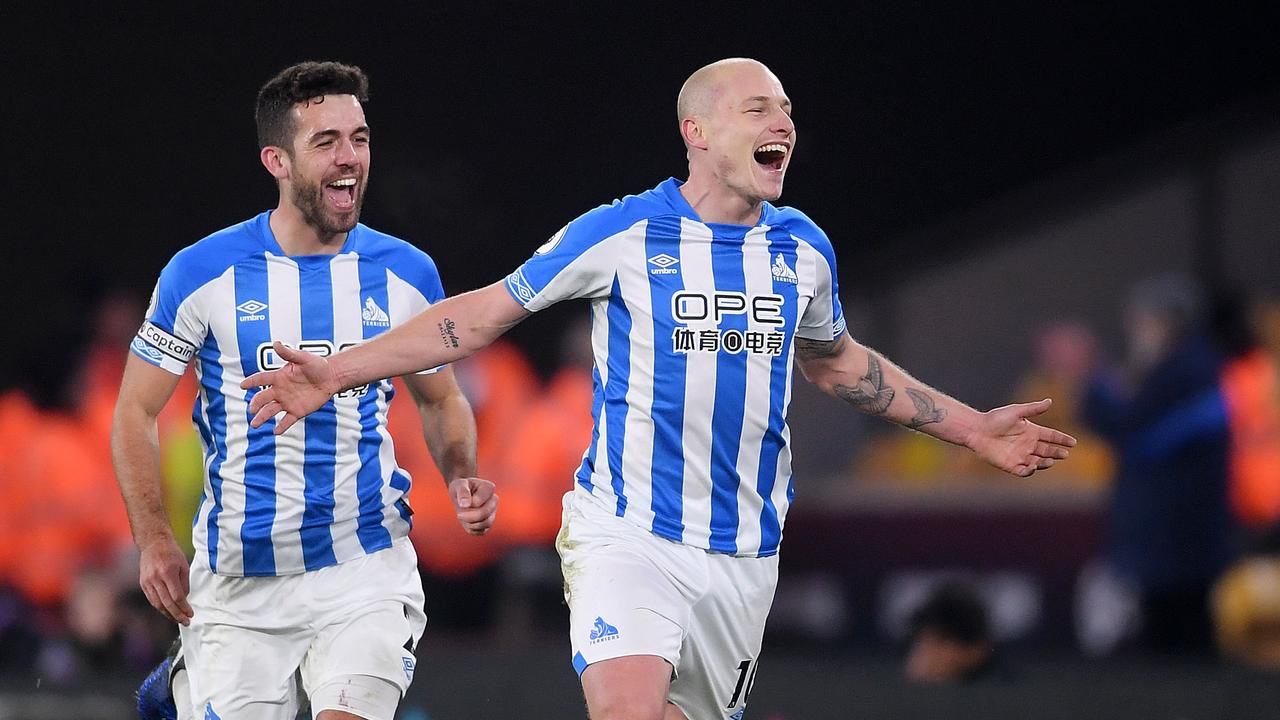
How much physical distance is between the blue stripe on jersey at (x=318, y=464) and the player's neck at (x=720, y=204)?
98 cm

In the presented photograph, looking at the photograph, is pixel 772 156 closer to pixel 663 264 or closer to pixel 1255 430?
pixel 663 264

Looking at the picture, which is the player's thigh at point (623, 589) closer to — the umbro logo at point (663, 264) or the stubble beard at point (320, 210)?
the umbro logo at point (663, 264)

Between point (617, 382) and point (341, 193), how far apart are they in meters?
0.89

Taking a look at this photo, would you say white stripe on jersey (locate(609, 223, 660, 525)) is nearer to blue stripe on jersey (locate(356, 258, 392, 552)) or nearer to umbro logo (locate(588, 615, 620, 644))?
umbro logo (locate(588, 615, 620, 644))

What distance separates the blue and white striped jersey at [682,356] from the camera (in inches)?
170

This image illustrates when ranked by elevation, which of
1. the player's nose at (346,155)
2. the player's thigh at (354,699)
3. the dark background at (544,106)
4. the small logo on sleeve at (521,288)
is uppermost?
the dark background at (544,106)

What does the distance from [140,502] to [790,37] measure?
411 inches

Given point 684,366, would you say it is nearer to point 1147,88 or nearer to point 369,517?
point 369,517

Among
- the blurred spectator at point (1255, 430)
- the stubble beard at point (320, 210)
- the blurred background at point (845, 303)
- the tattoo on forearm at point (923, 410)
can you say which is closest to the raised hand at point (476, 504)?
the stubble beard at point (320, 210)

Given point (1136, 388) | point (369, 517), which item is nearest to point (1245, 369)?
point (1136, 388)

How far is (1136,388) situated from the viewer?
7.99 metres

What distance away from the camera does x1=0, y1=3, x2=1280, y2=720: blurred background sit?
7395 millimetres

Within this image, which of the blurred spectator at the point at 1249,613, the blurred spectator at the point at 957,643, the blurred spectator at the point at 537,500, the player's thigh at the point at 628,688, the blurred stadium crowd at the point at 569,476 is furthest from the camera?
the blurred spectator at the point at 537,500

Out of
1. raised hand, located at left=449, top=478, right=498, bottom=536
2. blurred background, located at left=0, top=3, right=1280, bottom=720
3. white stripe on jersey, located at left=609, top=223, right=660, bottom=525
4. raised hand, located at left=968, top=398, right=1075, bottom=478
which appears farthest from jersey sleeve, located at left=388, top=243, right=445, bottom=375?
blurred background, located at left=0, top=3, right=1280, bottom=720
